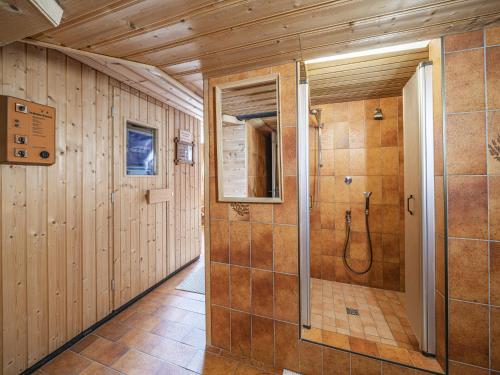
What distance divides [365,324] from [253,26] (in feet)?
7.69

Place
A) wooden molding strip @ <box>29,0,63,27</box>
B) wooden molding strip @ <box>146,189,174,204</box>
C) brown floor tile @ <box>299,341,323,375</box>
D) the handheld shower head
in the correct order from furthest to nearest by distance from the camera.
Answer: wooden molding strip @ <box>146,189,174,204</box> → the handheld shower head → brown floor tile @ <box>299,341,323,375</box> → wooden molding strip @ <box>29,0,63,27</box>

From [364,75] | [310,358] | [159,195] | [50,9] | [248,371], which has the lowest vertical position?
[248,371]

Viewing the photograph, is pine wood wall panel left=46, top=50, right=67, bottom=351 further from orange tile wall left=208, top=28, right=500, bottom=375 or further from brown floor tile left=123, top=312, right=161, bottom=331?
orange tile wall left=208, top=28, right=500, bottom=375

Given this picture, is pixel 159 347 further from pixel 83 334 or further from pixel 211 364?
pixel 83 334

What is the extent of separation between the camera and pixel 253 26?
3.81 ft

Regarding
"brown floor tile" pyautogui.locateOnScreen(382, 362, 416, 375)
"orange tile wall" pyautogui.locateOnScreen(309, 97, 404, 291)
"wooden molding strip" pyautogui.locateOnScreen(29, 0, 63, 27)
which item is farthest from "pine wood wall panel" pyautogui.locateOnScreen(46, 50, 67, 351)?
"orange tile wall" pyautogui.locateOnScreen(309, 97, 404, 291)

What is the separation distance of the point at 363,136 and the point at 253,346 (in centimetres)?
240

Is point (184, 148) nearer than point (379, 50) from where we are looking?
No

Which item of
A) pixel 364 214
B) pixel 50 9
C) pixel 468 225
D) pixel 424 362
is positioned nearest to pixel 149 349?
pixel 424 362

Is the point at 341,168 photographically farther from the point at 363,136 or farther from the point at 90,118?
the point at 90,118

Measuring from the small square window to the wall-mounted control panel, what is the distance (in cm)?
80

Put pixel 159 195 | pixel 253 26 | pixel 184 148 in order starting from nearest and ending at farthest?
1. pixel 253 26
2. pixel 159 195
3. pixel 184 148

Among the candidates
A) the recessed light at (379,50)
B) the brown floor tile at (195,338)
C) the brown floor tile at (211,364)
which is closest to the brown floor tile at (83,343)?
the brown floor tile at (195,338)

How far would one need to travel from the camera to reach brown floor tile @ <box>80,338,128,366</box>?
1.64 metres
